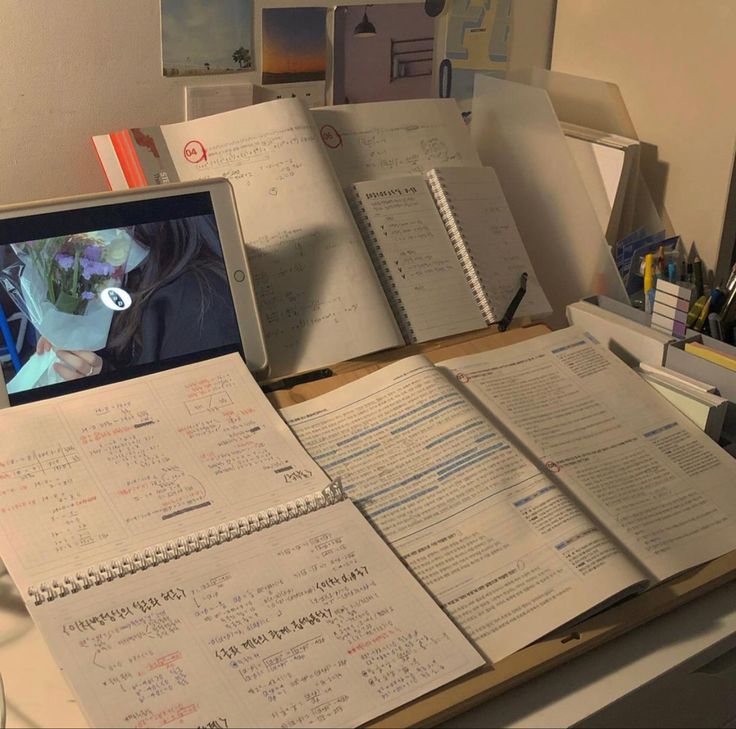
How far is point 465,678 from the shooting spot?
667mm

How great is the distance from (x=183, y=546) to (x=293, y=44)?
2.53 ft

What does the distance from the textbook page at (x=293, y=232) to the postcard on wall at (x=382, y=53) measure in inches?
8.1

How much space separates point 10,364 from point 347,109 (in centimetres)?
58

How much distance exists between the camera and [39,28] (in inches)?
40.9

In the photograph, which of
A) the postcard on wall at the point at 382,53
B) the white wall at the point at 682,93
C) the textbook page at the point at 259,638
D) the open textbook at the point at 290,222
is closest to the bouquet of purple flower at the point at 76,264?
the open textbook at the point at 290,222

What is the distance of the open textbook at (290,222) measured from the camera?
1.04 metres

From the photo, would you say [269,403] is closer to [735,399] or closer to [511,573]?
[511,573]

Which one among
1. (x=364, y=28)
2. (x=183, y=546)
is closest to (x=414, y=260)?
(x=364, y=28)

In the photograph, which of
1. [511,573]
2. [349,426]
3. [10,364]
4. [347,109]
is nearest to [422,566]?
[511,573]

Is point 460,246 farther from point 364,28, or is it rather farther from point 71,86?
point 71,86

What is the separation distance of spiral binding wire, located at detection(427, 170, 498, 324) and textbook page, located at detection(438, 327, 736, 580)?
0.09m

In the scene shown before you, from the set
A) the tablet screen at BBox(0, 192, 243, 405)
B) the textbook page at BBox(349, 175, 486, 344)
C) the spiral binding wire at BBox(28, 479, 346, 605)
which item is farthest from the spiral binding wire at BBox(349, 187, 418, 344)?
the spiral binding wire at BBox(28, 479, 346, 605)

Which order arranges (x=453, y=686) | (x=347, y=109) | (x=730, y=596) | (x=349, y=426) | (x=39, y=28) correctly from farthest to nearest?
(x=347, y=109) < (x=39, y=28) < (x=349, y=426) < (x=730, y=596) < (x=453, y=686)

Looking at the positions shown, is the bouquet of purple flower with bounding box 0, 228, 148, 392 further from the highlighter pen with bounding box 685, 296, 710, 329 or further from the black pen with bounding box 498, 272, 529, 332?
the highlighter pen with bounding box 685, 296, 710, 329
